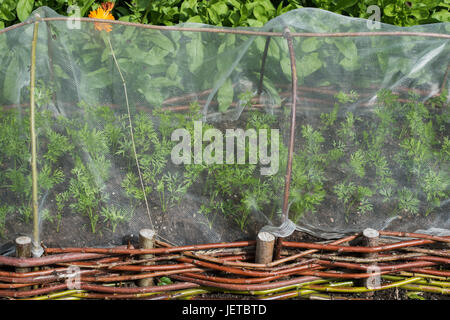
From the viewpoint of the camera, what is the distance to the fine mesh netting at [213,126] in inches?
87.9

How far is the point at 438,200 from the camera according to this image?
2.49 metres

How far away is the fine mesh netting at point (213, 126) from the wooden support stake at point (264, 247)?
0.10m

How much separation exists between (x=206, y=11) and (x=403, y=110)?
1.32 m

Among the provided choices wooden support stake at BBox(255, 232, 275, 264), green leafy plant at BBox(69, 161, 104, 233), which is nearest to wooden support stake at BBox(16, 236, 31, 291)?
green leafy plant at BBox(69, 161, 104, 233)

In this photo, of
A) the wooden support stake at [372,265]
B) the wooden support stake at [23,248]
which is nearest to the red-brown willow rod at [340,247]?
the wooden support stake at [372,265]

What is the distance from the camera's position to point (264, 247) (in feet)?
7.58

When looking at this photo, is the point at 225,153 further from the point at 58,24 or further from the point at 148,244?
the point at 58,24

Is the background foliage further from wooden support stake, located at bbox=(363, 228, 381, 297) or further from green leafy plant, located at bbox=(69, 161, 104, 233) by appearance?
wooden support stake, located at bbox=(363, 228, 381, 297)

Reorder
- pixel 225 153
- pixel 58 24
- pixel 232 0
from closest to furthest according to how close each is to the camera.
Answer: pixel 58 24 < pixel 225 153 < pixel 232 0

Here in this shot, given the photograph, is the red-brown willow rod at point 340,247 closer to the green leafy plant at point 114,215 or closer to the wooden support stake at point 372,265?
the wooden support stake at point 372,265

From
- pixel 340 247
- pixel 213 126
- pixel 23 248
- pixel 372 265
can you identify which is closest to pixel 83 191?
pixel 23 248

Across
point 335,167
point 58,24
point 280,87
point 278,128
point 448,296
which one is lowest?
point 448,296

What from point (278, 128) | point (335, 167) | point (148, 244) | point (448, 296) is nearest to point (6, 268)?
point (148, 244)

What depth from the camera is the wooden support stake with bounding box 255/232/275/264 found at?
2.30m
